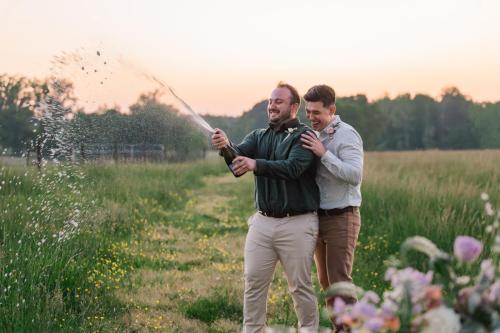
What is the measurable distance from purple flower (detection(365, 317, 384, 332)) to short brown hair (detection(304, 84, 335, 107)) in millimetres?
2896

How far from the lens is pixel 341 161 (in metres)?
4.10

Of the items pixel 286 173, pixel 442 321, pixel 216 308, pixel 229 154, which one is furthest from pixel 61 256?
pixel 442 321

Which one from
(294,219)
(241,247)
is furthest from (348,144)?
(241,247)

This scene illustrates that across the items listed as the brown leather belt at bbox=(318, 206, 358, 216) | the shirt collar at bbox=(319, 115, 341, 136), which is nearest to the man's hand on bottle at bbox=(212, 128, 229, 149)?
the shirt collar at bbox=(319, 115, 341, 136)

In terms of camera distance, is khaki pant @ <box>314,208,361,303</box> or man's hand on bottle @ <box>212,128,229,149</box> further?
khaki pant @ <box>314,208,361,303</box>

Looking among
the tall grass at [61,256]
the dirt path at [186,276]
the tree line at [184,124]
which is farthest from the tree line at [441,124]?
the tall grass at [61,256]

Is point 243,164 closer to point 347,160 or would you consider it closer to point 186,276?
point 347,160

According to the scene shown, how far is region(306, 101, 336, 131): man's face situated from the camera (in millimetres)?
4246

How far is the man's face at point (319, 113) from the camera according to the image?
13.9 ft

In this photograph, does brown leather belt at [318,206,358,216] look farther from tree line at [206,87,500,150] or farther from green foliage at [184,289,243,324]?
tree line at [206,87,500,150]

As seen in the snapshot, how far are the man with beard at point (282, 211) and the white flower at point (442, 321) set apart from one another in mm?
2572

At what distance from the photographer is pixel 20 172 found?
9.04 meters

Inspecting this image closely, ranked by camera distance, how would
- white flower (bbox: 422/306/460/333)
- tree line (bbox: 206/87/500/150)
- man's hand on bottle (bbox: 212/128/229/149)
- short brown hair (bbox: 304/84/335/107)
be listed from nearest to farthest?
1. white flower (bbox: 422/306/460/333)
2. man's hand on bottle (bbox: 212/128/229/149)
3. short brown hair (bbox: 304/84/335/107)
4. tree line (bbox: 206/87/500/150)

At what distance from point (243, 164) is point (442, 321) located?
2.65 m
